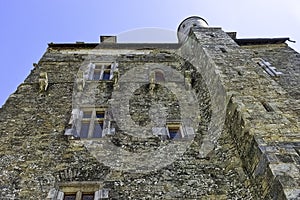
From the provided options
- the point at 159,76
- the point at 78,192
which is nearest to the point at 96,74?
the point at 159,76

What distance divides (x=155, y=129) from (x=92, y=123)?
175 centimetres

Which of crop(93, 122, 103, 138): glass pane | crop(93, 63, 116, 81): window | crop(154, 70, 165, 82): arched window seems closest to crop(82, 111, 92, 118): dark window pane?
crop(93, 122, 103, 138): glass pane

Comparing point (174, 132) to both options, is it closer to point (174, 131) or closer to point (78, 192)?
point (174, 131)

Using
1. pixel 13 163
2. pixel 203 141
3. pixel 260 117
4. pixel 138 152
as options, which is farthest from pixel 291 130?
pixel 13 163

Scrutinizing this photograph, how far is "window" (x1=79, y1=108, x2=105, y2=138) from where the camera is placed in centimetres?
867

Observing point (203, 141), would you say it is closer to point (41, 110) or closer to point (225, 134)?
point (225, 134)

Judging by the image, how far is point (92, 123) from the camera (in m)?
9.05

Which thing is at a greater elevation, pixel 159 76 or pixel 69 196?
pixel 159 76

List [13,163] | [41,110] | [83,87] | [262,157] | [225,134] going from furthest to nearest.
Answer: [83,87] → [41,110] → [225,134] → [13,163] → [262,157]

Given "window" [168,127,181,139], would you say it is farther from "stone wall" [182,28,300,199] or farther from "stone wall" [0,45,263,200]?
"stone wall" [182,28,300,199]

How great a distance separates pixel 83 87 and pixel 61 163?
11.8ft

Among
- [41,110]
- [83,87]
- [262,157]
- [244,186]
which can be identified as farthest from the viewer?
[83,87]

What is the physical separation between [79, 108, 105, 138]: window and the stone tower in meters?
0.03

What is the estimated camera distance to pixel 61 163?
7508 millimetres
